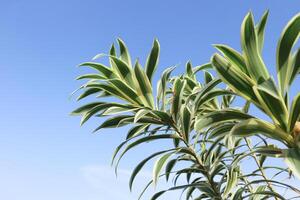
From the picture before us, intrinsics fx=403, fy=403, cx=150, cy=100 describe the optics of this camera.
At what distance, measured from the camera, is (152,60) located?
265cm

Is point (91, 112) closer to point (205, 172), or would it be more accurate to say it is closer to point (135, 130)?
point (135, 130)

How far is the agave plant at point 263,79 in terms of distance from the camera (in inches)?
A: 66.3

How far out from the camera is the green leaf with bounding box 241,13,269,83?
1.71m

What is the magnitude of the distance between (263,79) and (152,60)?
1092 millimetres

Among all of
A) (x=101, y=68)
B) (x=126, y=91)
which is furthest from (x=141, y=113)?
(x=101, y=68)

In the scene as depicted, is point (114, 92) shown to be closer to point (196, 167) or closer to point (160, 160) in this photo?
point (160, 160)

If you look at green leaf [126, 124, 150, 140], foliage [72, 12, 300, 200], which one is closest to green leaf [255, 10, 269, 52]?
foliage [72, 12, 300, 200]

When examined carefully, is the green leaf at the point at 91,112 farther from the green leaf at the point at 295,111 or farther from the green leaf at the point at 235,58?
the green leaf at the point at 295,111

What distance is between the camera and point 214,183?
8.43 ft

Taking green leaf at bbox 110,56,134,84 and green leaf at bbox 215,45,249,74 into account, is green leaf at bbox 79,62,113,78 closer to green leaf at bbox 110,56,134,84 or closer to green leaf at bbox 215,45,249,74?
green leaf at bbox 110,56,134,84

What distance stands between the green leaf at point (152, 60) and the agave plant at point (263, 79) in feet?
2.92

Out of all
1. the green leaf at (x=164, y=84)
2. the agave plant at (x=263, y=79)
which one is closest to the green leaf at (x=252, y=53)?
the agave plant at (x=263, y=79)

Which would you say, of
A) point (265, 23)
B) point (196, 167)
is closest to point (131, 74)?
point (196, 167)

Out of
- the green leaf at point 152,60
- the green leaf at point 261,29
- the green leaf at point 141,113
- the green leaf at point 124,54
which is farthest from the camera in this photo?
the green leaf at point 124,54
